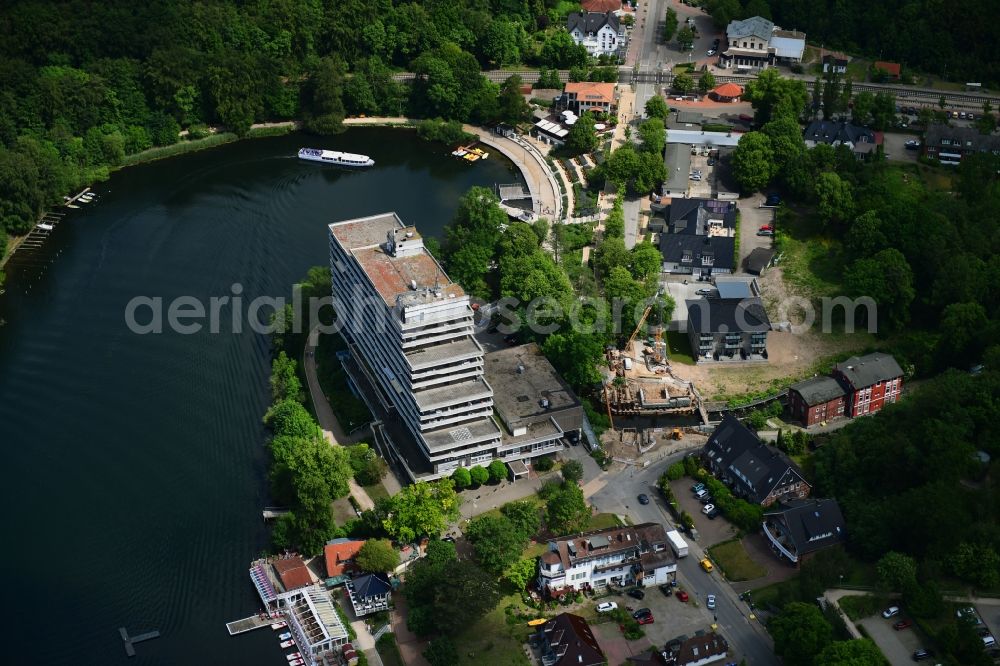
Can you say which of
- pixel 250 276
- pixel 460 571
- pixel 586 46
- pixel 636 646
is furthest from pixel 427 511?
pixel 586 46

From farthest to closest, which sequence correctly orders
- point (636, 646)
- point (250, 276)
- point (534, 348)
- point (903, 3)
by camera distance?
point (903, 3) → point (250, 276) → point (534, 348) → point (636, 646)

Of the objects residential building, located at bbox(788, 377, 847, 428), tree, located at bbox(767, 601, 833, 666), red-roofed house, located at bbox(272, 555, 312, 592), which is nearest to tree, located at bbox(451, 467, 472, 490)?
red-roofed house, located at bbox(272, 555, 312, 592)

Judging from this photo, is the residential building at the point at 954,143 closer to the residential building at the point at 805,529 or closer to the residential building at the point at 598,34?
the residential building at the point at 598,34

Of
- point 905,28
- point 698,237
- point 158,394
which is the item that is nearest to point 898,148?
point 905,28

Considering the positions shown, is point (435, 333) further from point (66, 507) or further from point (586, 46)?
point (586, 46)

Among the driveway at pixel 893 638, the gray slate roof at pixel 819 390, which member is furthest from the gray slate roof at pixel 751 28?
the driveway at pixel 893 638

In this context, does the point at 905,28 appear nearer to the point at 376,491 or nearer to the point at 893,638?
the point at 893,638

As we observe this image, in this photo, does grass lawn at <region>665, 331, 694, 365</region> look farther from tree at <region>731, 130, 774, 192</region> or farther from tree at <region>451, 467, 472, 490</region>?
tree at <region>731, 130, 774, 192</region>
